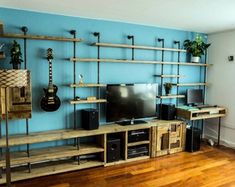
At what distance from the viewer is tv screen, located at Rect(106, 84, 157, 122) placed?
11.6ft

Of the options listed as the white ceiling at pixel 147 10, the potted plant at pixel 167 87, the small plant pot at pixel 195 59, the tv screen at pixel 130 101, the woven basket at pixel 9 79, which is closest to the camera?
the woven basket at pixel 9 79

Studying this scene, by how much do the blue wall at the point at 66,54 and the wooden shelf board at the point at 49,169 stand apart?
0.56 meters

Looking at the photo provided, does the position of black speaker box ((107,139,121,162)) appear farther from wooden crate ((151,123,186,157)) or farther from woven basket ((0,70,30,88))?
woven basket ((0,70,30,88))

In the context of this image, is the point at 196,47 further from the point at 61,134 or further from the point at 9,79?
the point at 9,79

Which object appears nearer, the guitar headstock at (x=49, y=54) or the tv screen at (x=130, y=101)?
the guitar headstock at (x=49, y=54)

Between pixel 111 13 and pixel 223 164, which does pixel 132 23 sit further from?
pixel 223 164

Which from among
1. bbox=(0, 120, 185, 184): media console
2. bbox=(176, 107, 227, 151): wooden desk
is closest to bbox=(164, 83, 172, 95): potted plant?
bbox=(176, 107, 227, 151): wooden desk

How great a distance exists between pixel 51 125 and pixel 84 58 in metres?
1.17

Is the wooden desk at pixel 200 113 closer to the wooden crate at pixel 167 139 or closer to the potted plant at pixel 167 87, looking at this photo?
the wooden crate at pixel 167 139

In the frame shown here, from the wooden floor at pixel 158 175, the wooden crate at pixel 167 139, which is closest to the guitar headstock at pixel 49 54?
the wooden floor at pixel 158 175

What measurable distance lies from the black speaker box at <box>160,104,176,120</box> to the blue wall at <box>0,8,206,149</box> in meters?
0.56

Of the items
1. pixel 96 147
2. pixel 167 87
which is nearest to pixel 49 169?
pixel 96 147

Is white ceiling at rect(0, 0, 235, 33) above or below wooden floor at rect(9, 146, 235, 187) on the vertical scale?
above

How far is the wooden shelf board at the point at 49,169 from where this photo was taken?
2.85 m
